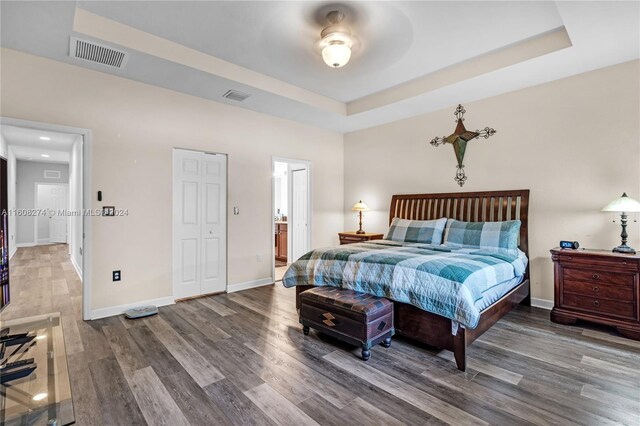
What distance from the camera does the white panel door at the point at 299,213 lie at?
611cm

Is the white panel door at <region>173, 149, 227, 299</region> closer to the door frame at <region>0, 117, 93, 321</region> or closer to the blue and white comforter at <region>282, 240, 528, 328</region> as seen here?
the door frame at <region>0, 117, 93, 321</region>

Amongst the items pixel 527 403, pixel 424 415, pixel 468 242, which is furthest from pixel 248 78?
pixel 527 403

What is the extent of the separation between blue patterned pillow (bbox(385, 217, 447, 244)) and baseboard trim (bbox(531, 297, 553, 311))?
130 centimetres

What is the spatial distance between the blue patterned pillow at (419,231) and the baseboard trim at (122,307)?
3.14 metres

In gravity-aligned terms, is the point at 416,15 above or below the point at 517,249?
above

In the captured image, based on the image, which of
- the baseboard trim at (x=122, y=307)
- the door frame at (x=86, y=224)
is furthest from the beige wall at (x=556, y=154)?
the door frame at (x=86, y=224)

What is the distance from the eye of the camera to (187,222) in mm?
4242

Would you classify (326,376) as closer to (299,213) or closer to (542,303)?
(542,303)

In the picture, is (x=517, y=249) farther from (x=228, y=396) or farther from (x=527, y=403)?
(x=228, y=396)

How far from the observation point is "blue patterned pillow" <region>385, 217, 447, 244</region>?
4.19 metres

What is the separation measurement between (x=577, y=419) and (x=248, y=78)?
4.21m

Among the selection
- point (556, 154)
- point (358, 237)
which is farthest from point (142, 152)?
point (556, 154)

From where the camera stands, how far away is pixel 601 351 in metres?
2.64

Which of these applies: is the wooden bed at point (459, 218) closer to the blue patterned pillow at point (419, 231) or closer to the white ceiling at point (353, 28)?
the blue patterned pillow at point (419, 231)
